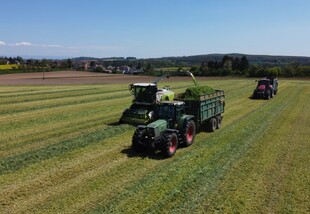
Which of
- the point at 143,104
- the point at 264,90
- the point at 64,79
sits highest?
the point at 143,104

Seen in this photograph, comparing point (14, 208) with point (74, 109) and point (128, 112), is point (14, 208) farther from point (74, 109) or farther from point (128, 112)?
point (74, 109)

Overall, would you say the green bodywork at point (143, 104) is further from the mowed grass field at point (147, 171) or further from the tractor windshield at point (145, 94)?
the mowed grass field at point (147, 171)

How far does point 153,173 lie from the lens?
1026 cm

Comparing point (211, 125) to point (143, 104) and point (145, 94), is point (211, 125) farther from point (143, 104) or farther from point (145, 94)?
point (145, 94)

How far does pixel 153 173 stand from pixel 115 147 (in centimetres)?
344

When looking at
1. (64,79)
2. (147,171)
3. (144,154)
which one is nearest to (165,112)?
(144,154)

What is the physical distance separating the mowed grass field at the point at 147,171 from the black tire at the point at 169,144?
1.10 feet

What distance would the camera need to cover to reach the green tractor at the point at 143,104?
16891 mm

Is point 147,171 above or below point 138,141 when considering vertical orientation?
below

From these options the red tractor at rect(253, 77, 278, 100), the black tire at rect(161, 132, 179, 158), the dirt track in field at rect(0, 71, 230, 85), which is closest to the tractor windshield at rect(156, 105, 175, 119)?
the black tire at rect(161, 132, 179, 158)

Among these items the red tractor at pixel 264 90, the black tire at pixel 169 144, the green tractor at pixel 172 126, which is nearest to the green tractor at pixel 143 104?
the green tractor at pixel 172 126

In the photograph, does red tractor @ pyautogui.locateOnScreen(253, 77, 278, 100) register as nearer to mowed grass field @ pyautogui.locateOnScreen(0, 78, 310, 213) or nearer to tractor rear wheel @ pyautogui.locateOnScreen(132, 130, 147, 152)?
mowed grass field @ pyautogui.locateOnScreen(0, 78, 310, 213)

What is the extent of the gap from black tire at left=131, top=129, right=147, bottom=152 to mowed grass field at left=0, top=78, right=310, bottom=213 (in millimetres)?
317

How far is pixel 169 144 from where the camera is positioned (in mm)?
11703
